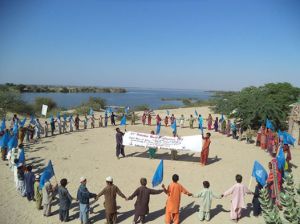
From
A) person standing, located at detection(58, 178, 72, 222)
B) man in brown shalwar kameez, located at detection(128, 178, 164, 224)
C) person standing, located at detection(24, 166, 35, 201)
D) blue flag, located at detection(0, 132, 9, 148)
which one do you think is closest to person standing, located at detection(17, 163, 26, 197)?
person standing, located at detection(24, 166, 35, 201)

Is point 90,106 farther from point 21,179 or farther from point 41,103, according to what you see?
point 21,179

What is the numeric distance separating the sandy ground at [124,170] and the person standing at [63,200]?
241 mm

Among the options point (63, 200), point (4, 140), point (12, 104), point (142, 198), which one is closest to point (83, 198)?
point (63, 200)

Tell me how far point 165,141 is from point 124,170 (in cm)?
253

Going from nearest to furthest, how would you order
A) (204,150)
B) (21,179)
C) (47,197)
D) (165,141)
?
(47,197), (21,179), (204,150), (165,141)

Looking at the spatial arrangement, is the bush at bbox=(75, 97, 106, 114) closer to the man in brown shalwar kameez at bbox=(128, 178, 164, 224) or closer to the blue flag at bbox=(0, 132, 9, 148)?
the blue flag at bbox=(0, 132, 9, 148)

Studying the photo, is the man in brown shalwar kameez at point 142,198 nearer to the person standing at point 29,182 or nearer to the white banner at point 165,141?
the person standing at point 29,182

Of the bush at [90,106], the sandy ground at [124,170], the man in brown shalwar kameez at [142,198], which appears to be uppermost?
the man in brown shalwar kameez at [142,198]

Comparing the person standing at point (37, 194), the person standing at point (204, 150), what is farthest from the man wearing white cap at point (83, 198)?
the person standing at point (204, 150)

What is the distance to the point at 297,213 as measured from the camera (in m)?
3.69

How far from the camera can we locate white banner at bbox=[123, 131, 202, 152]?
44.1 ft

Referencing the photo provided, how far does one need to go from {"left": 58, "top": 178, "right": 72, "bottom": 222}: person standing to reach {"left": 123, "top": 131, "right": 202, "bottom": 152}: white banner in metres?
6.52

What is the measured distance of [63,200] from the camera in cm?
789

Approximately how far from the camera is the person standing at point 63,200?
785cm
